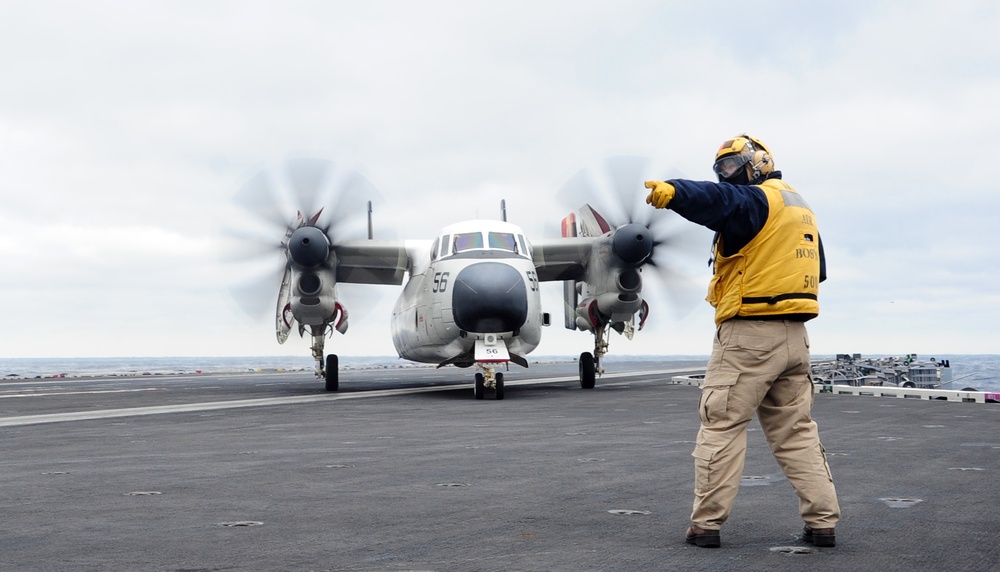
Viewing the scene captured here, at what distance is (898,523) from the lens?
5359 mm

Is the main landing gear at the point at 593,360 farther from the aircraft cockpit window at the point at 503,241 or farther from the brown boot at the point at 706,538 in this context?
the brown boot at the point at 706,538

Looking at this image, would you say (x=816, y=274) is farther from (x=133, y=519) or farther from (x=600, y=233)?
(x=600, y=233)

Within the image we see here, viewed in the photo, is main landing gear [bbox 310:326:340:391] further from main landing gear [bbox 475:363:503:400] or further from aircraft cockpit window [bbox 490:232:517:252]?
aircraft cockpit window [bbox 490:232:517:252]

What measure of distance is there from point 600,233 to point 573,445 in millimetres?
15737

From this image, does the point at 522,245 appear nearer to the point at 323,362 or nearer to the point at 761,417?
the point at 323,362

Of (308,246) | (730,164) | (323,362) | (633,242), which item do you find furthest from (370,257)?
(730,164)

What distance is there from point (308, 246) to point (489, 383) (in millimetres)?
5777

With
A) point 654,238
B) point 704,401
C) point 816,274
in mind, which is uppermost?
point 654,238

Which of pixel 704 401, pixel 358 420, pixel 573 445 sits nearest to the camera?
pixel 704 401

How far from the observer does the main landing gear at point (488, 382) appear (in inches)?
779

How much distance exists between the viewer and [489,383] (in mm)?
19859

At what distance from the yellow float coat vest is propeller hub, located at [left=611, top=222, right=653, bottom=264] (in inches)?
700

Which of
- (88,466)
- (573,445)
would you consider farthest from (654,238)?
(88,466)

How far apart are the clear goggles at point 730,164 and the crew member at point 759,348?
0.69 ft
